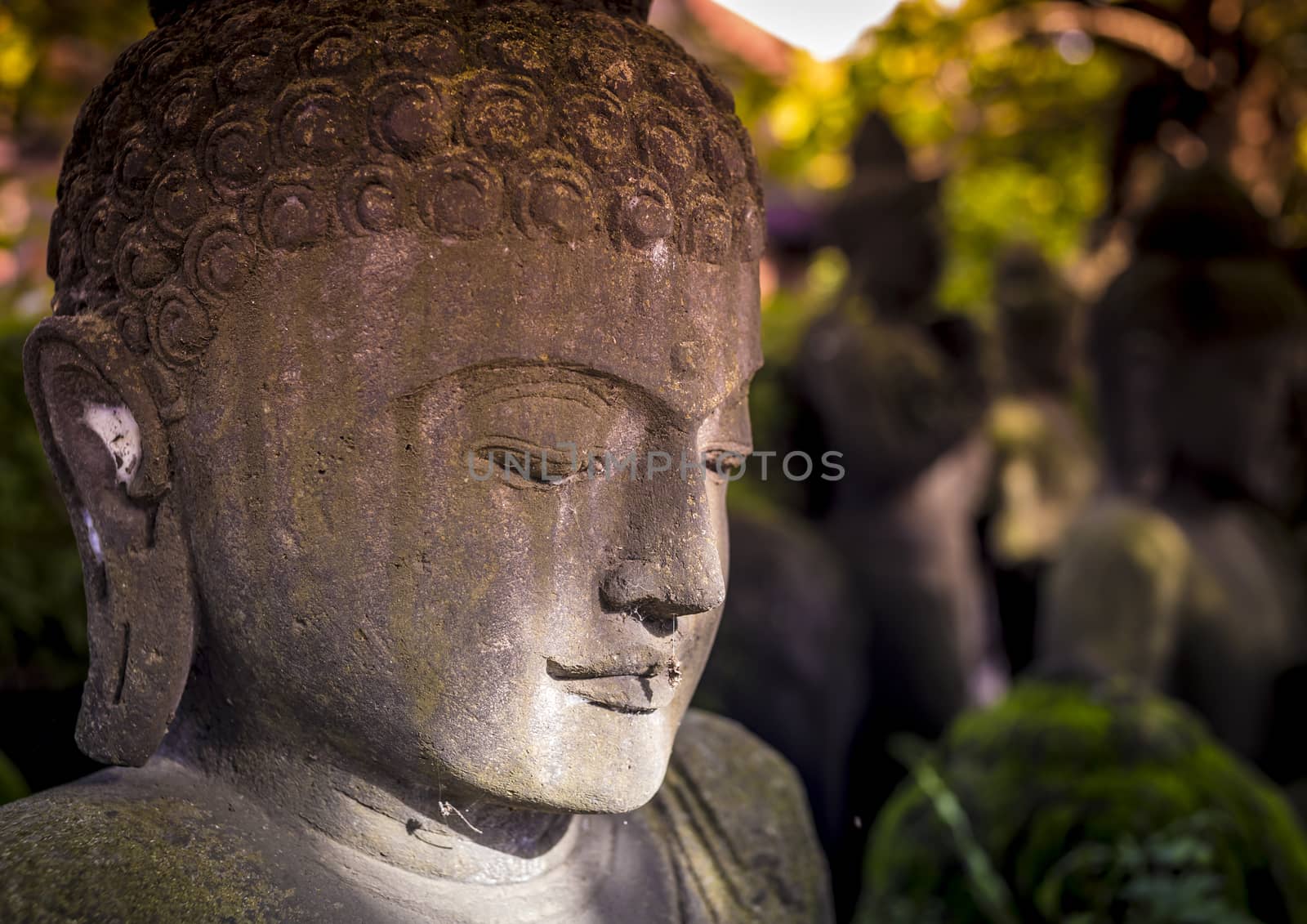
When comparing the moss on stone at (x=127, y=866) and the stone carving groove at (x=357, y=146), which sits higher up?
the stone carving groove at (x=357, y=146)

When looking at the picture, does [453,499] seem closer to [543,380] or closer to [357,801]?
[543,380]

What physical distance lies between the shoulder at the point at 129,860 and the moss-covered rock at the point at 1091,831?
1668 millimetres

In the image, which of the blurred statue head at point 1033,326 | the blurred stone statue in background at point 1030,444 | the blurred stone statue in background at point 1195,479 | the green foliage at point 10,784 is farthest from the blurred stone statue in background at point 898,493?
the green foliage at point 10,784

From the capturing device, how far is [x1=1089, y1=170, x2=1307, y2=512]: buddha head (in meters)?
4.02

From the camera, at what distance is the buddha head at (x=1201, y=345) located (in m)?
4.02

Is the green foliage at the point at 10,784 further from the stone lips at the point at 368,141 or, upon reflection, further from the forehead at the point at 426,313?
the forehead at the point at 426,313

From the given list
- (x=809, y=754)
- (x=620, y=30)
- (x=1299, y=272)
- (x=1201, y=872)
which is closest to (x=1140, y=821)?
(x=1201, y=872)

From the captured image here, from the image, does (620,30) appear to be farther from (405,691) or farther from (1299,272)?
(1299,272)

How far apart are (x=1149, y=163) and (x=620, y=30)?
231 inches

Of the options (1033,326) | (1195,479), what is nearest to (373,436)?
(1195,479)

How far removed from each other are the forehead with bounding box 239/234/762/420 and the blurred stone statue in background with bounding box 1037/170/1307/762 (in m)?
2.59

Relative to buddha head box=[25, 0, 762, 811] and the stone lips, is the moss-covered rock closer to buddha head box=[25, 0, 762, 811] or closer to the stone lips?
buddha head box=[25, 0, 762, 811]

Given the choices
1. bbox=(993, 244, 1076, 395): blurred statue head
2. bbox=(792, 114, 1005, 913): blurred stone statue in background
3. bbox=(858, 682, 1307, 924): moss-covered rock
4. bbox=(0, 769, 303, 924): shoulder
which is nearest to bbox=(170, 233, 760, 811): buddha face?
bbox=(0, 769, 303, 924): shoulder

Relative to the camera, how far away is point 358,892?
1492 millimetres
